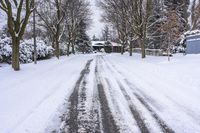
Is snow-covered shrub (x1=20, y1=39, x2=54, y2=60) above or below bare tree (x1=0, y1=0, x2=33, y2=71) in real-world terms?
below

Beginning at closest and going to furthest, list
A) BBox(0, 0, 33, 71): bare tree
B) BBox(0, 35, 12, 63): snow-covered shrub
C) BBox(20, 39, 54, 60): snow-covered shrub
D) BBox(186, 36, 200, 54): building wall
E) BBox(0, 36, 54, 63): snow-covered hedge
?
BBox(0, 0, 33, 71): bare tree < BBox(0, 35, 12, 63): snow-covered shrub < BBox(0, 36, 54, 63): snow-covered hedge < BBox(186, 36, 200, 54): building wall < BBox(20, 39, 54, 60): snow-covered shrub

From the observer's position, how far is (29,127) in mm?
6711

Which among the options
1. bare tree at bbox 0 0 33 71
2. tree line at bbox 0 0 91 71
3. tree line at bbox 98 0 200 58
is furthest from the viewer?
tree line at bbox 98 0 200 58

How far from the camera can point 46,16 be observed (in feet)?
160

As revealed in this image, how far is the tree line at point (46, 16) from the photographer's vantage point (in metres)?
21.8

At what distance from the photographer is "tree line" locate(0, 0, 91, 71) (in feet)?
71.5

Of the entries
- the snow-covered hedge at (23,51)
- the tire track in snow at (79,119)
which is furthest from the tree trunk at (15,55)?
the tire track in snow at (79,119)

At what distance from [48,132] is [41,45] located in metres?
35.8

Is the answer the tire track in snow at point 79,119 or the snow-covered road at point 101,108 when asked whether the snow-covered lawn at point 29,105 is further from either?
the tire track in snow at point 79,119

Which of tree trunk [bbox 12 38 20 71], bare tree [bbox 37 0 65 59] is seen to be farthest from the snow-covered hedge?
tree trunk [bbox 12 38 20 71]

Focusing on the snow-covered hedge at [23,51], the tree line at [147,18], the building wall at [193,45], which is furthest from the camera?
the tree line at [147,18]

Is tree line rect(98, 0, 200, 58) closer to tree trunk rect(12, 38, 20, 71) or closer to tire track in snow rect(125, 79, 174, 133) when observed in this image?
tree trunk rect(12, 38, 20, 71)

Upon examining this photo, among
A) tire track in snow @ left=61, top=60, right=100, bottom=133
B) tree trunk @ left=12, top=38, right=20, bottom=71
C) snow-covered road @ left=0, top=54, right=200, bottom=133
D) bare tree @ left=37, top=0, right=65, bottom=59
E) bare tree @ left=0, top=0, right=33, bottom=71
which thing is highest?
bare tree @ left=37, top=0, right=65, bottom=59

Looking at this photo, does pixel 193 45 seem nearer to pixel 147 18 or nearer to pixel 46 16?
pixel 147 18
